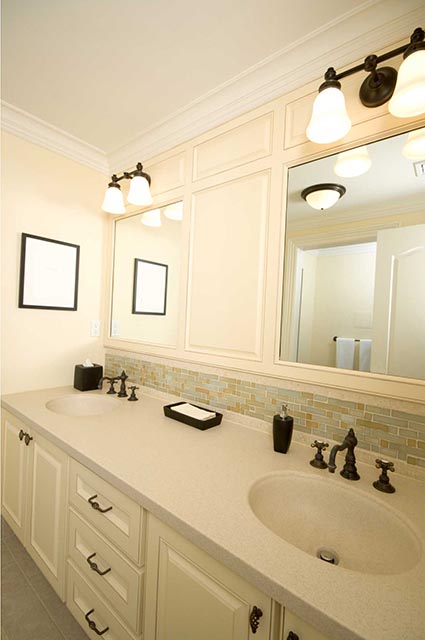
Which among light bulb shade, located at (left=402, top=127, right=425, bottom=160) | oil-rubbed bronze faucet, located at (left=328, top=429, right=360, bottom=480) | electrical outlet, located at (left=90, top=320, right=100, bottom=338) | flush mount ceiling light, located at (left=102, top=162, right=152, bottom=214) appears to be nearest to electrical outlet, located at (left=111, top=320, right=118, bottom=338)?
electrical outlet, located at (left=90, top=320, right=100, bottom=338)

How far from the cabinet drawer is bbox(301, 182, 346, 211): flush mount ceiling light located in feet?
4.42

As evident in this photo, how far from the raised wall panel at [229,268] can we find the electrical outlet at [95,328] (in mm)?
923

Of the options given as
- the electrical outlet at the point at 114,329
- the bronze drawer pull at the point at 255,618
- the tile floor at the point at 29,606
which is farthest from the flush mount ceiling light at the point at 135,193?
the tile floor at the point at 29,606

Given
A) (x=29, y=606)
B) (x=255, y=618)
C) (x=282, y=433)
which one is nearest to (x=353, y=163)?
(x=282, y=433)

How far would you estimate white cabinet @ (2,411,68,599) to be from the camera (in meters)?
1.22

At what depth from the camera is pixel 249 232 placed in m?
1.39

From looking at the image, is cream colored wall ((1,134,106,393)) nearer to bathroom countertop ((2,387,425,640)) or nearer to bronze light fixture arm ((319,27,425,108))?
bathroom countertop ((2,387,425,640))

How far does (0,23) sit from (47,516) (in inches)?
83.8

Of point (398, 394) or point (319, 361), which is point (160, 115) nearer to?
point (319, 361)

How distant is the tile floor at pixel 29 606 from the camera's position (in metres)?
1.16

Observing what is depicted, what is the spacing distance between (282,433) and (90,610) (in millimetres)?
990

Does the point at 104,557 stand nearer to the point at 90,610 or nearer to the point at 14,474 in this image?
the point at 90,610

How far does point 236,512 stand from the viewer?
0.77 metres

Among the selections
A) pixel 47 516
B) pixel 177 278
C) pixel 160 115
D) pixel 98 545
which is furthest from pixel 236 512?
pixel 160 115
